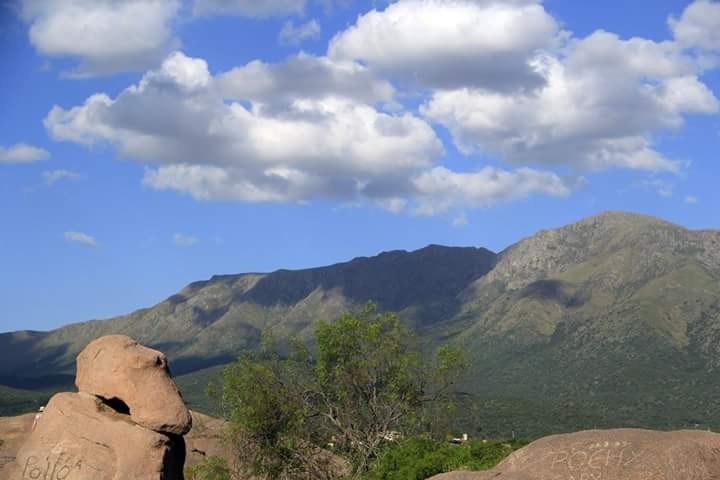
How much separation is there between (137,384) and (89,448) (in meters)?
2.15

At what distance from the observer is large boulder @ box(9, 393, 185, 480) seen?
83.3ft

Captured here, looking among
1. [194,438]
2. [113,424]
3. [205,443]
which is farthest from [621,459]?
[194,438]

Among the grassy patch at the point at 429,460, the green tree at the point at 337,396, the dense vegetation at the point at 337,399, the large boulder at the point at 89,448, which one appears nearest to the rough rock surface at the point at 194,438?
the dense vegetation at the point at 337,399

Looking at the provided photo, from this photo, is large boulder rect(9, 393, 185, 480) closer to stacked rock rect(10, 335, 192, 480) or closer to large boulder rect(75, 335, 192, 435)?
stacked rock rect(10, 335, 192, 480)

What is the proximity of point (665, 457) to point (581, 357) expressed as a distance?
186m

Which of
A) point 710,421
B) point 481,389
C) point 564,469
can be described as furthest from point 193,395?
point 564,469

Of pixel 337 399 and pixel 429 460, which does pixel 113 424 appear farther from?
pixel 337 399

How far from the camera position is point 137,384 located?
87.9ft

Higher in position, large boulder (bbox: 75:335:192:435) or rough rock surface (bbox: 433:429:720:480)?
large boulder (bbox: 75:335:192:435)

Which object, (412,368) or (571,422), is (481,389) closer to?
(571,422)

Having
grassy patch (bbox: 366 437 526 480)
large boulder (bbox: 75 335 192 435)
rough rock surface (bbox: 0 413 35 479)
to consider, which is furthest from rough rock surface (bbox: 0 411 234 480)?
large boulder (bbox: 75 335 192 435)

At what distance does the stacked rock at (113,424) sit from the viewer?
25.5 meters

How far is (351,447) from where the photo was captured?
4388 centimetres

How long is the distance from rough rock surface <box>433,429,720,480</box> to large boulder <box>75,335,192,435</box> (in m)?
11.3
